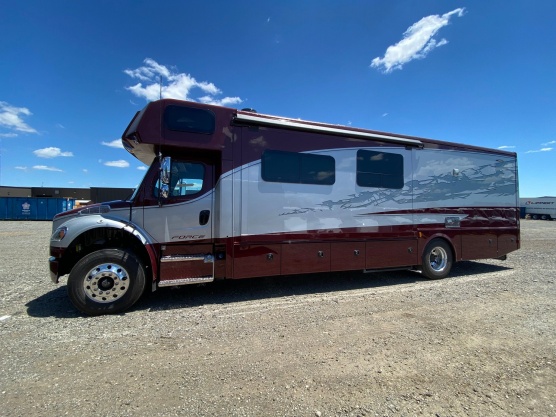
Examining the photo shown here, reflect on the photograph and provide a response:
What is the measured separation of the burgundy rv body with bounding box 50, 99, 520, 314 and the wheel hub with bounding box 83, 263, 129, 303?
0.02 m

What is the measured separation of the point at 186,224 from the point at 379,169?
13.7ft

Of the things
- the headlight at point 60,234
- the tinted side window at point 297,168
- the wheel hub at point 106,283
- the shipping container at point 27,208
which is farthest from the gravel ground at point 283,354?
the shipping container at point 27,208

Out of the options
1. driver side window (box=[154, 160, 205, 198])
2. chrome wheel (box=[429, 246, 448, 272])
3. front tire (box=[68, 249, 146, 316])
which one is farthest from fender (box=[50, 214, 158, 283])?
chrome wheel (box=[429, 246, 448, 272])

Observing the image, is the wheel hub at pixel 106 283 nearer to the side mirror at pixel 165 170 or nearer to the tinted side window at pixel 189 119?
the side mirror at pixel 165 170

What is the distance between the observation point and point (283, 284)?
21.0 feet

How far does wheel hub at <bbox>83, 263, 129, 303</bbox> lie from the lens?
4500 millimetres

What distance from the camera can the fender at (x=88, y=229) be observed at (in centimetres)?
457

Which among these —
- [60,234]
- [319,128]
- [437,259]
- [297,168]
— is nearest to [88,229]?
[60,234]

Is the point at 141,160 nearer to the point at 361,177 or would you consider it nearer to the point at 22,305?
the point at 22,305

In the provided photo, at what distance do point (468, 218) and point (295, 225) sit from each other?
4800 millimetres

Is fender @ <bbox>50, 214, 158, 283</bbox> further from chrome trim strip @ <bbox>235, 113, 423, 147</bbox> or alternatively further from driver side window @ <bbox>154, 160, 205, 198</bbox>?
chrome trim strip @ <bbox>235, 113, 423, 147</bbox>

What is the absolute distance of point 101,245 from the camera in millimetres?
4941

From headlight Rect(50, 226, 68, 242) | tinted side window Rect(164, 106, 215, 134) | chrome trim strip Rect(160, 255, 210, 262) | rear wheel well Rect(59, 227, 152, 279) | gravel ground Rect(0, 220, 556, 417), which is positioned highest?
tinted side window Rect(164, 106, 215, 134)

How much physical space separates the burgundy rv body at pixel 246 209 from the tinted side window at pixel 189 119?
2 cm
